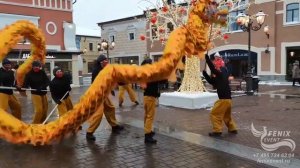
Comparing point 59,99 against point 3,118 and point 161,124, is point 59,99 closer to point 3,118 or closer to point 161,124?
point 161,124

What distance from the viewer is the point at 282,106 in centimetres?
1292

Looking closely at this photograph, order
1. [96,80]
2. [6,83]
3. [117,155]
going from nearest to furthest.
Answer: [96,80] → [117,155] → [6,83]

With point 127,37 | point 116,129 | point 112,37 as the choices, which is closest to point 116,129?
point 116,129

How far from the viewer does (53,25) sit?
27.8 meters

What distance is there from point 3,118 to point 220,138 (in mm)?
4951

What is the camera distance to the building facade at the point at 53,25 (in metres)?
25.8

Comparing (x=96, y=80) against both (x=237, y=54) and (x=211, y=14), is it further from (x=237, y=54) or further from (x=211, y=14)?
(x=237, y=54)

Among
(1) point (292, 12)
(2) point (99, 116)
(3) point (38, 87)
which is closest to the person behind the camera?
(2) point (99, 116)

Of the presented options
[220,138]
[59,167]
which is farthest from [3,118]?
[220,138]

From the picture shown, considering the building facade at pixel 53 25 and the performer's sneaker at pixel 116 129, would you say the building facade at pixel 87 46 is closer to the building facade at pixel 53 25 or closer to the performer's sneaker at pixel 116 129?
the building facade at pixel 53 25

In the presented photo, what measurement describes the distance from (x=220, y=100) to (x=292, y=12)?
2144cm

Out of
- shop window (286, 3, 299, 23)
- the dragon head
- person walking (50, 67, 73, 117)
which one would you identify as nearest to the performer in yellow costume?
person walking (50, 67, 73, 117)

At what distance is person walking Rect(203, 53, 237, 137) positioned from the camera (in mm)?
7816

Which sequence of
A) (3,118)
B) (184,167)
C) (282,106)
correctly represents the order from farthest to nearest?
(282,106) < (184,167) < (3,118)
